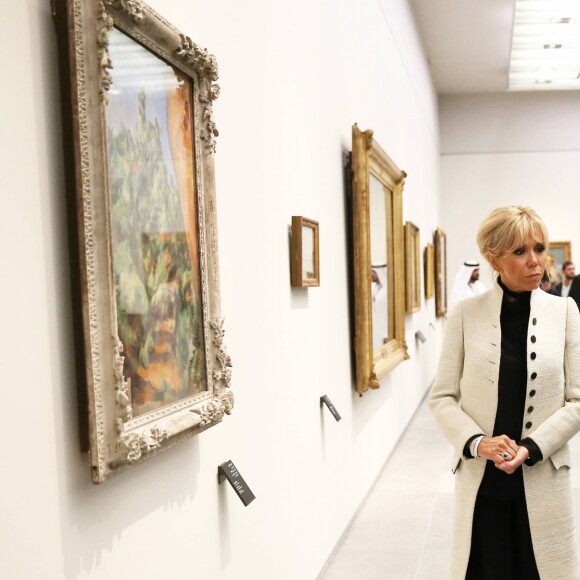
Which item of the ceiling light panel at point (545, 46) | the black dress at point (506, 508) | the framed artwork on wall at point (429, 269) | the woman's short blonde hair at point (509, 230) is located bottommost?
the black dress at point (506, 508)

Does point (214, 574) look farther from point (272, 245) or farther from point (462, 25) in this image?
point (462, 25)

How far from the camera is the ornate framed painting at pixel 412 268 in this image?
10438 mm

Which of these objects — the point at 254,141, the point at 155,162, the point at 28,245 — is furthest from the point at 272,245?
the point at 28,245

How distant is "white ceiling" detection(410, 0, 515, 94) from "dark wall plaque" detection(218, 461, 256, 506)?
12.0m

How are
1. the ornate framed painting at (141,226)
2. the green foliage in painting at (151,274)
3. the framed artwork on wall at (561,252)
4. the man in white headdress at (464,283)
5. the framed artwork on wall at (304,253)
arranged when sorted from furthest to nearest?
1. the framed artwork on wall at (561,252)
2. the man in white headdress at (464,283)
3. the framed artwork on wall at (304,253)
4. the green foliage in painting at (151,274)
5. the ornate framed painting at (141,226)

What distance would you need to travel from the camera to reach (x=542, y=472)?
11.4 ft

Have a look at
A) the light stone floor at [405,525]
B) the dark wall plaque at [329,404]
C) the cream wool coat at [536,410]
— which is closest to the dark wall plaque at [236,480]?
the cream wool coat at [536,410]

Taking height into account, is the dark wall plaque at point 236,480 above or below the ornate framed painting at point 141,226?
below

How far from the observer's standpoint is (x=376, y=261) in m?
7.98

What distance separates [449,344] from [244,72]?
169cm

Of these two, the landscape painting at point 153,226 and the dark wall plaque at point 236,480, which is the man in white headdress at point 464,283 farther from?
the landscape painting at point 153,226

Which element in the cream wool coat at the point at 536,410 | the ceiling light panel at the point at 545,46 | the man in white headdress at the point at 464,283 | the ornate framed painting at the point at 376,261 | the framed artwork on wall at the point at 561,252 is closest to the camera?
the cream wool coat at the point at 536,410

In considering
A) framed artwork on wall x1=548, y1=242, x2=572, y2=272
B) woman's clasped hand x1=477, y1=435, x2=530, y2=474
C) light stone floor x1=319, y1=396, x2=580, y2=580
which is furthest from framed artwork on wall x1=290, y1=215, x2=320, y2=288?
framed artwork on wall x1=548, y1=242, x2=572, y2=272

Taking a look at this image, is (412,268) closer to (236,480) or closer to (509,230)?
(509,230)
